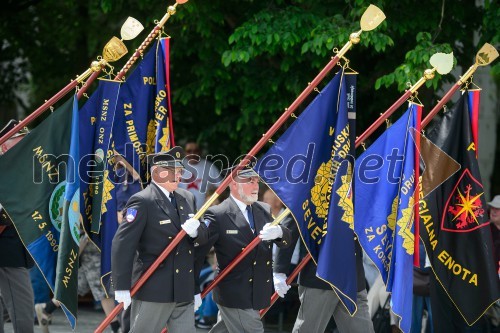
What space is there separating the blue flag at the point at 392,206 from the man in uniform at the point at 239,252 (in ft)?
2.76

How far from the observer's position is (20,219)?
9352 millimetres

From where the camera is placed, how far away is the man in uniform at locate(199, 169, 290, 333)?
9.27m

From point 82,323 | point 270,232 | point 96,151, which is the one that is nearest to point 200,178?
point 82,323

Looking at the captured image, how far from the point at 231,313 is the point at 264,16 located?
417cm

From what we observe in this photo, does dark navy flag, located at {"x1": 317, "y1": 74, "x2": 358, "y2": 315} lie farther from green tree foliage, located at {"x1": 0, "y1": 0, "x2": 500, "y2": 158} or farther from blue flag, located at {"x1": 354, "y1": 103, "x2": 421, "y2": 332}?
green tree foliage, located at {"x1": 0, "y1": 0, "x2": 500, "y2": 158}

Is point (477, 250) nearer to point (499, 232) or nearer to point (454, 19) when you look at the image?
point (499, 232)

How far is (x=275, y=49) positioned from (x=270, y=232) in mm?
3439

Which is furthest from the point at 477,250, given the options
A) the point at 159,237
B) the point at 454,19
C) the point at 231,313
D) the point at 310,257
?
the point at 454,19

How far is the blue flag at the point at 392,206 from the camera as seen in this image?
9477mm

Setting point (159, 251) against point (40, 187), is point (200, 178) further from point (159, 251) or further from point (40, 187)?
point (159, 251)

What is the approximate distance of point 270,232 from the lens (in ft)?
30.2

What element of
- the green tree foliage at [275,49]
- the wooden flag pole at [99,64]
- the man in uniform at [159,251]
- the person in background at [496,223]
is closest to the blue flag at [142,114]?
the wooden flag pole at [99,64]

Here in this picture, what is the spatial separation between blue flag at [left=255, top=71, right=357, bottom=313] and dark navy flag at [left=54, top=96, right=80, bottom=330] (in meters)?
1.59

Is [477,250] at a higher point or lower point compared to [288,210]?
lower
